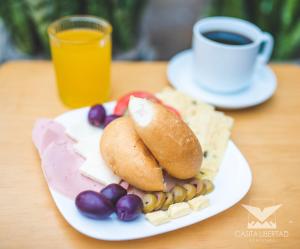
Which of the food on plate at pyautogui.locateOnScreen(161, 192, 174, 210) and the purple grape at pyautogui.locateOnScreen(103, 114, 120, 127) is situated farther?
the purple grape at pyautogui.locateOnScreen(103, 114, 120, 127)

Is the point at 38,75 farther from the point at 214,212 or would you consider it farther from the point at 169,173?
the point at 214,212

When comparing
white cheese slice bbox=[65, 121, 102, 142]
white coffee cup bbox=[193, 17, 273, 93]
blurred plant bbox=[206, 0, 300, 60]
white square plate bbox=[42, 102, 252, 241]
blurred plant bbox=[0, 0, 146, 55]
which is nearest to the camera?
white square plate bbox=[42, 102, 252, 241]

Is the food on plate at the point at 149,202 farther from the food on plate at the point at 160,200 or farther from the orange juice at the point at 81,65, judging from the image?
the orange juice at the point at 81,65

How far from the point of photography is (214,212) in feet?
2.14

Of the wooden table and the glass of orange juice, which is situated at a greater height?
the glass of orange juice

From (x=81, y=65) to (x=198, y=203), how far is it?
1.53 ft

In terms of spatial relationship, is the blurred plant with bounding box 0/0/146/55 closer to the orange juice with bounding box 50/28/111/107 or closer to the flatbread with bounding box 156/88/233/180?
the orange juice with bounding box 50/28/111/107

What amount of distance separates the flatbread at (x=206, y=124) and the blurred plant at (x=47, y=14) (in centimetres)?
49

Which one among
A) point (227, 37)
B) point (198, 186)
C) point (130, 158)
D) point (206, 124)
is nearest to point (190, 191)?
point (198, 186)

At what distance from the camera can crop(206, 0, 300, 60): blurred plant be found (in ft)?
4.63

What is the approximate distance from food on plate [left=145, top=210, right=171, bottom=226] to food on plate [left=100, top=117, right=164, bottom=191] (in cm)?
5

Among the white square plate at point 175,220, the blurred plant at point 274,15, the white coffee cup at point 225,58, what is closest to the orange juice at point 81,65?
the white coffee cup at point 225,58

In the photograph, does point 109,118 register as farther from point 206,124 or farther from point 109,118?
point 206,124

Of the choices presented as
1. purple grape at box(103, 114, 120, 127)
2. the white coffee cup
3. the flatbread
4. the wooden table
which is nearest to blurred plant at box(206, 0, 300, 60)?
the wooden table
